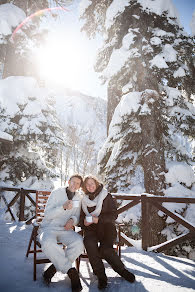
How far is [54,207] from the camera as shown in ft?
10.3

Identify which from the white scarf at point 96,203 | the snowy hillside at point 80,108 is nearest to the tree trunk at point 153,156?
the white scarf at point 96,203

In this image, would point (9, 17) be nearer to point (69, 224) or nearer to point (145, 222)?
point (69, 224)

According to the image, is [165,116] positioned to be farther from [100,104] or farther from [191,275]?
[100,104]

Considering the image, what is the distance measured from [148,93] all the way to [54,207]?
5.08m

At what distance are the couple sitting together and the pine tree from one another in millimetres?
3828

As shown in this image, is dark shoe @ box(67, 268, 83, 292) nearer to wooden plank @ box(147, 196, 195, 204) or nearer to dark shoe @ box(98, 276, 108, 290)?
dark shoe @ box(98, 276, 108, 290)

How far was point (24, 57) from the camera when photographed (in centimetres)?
1190

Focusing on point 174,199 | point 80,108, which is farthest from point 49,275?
point 80,108

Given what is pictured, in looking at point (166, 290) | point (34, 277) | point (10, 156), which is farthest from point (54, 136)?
point (166, 290)

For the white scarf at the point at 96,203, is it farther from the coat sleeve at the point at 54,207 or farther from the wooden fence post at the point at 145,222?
the wooden fence post at the point at 145,222

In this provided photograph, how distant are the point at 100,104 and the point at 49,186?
56.9 m

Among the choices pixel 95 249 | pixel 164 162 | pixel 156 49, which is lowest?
pixel 95 249

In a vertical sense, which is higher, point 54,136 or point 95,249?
point 54,136

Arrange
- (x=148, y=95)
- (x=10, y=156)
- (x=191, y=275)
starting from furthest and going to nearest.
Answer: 1. (x=10, y=156)
2. (x=148, y=95)
3. (x=191, y=275)
